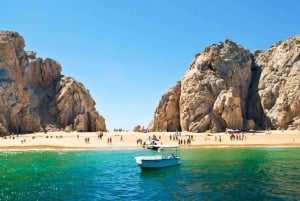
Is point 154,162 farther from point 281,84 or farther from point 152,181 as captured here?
point 281,84

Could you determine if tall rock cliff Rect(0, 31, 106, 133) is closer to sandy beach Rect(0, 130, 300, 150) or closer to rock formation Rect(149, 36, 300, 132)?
sandy beach Rect(0, 130, 300, 150)

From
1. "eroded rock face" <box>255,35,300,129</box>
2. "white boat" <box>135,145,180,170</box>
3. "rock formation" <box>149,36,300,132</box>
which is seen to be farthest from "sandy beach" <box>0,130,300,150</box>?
"white boat" <box>135,145,180,170</box>

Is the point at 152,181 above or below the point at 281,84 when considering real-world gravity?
below

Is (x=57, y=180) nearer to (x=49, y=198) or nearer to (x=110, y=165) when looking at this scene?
(x=49, y=198)

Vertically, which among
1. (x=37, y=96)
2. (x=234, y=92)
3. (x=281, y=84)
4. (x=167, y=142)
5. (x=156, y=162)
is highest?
(x=281, y=84)

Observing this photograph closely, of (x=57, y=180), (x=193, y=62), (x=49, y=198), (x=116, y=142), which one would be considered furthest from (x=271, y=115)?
(x=49, y=198)

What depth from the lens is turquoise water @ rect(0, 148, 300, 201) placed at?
973 inches

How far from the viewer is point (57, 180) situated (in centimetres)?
3158

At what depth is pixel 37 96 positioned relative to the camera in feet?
379

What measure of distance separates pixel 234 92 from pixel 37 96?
60716mm

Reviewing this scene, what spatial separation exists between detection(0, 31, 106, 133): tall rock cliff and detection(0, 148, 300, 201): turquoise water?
58.2 metres

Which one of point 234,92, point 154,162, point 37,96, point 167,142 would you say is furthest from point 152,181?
point 37,96

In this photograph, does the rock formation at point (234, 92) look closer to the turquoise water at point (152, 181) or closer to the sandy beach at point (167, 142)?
the sandy beach at point (167, 142)

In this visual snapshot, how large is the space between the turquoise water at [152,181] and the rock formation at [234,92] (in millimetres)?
50923
